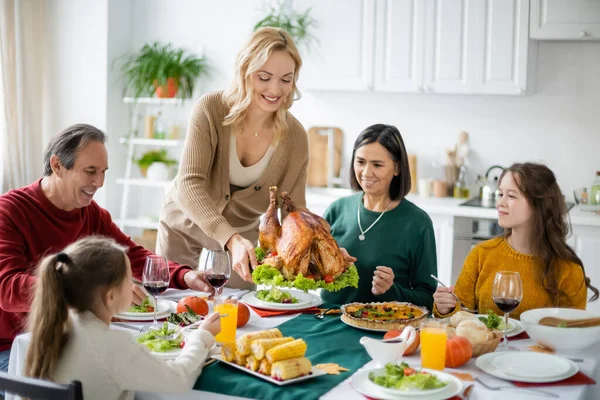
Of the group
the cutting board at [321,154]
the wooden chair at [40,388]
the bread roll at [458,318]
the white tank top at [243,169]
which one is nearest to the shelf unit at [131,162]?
the cutting board at [321,154]

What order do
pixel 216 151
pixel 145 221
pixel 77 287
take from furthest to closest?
pixel 145 221 → pixel 216 151 → pixel 77 287

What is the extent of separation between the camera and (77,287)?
175 cm

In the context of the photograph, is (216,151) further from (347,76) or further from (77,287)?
(347,76)

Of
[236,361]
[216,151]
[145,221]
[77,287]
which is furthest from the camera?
[145,221]

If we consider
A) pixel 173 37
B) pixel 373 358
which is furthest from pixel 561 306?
pixel 173 37

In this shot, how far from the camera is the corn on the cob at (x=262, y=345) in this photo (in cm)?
184

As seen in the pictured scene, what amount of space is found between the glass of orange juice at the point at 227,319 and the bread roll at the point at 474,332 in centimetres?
60

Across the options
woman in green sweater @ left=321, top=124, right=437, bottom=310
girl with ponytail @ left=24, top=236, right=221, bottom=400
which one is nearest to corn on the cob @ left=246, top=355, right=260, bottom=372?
girl with ponytail @ left=24, top=236, right=221, bottom=400

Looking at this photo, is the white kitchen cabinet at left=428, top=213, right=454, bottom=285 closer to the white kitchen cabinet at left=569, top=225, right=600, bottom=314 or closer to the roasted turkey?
the white kitchen cabinet at left=569, top=225, right=600, bottom=314

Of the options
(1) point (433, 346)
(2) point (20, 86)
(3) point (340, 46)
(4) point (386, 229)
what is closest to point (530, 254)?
(4) point (386, 229)

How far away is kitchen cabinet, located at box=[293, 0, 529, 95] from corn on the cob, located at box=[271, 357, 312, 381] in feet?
9.83

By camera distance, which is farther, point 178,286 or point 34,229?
point 178,286

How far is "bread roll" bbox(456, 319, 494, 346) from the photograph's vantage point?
199 cm

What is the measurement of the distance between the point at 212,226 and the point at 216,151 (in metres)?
0.37
